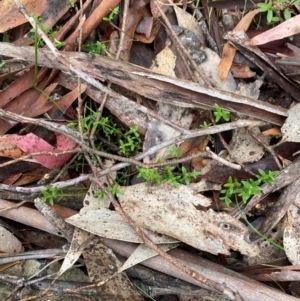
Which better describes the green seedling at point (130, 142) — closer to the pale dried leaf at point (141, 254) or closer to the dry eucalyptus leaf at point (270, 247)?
the pale dried leaf at point (141, 254)

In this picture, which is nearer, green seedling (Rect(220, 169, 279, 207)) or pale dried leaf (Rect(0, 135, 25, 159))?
green seedling (Rect(220, 169, 279, 207))

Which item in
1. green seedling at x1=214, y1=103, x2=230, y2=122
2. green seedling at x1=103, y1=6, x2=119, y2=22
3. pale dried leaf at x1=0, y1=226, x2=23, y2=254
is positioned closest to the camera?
green seedling at x1=214, y1=103, x2=230, y2=122

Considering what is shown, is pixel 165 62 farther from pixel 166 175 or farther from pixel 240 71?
pixel 166 175

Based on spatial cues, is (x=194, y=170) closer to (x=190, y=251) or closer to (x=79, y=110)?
(x=190, y=251)

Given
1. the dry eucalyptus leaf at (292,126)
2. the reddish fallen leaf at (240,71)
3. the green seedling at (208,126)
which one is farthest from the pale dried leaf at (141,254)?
the reddish fallen leaf at (240,71)

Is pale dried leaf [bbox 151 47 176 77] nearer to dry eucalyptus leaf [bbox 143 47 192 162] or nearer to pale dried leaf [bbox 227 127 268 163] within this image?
dry eucalyptus leaf [bbox 143 47 192 162]

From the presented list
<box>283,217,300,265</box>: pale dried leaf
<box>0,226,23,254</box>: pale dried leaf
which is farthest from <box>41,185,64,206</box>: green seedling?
<box>283,217,300,265</box>: pale dried leaf

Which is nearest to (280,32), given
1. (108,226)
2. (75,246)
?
(108,226)
